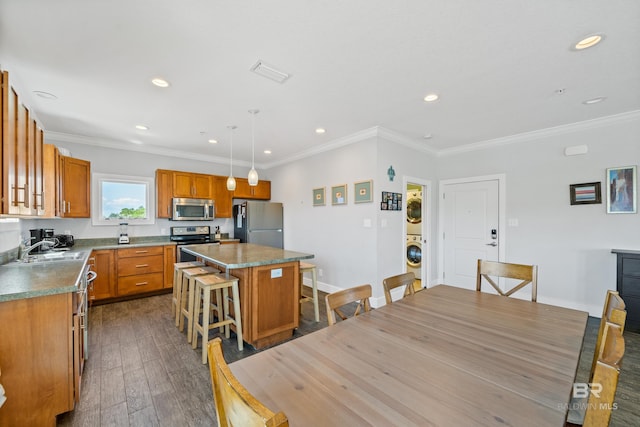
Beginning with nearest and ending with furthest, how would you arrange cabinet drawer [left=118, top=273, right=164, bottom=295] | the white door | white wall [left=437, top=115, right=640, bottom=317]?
white wall [left=437, top=115, right=640, bottom=317] → cabinet drawer [left=118, top=273, right=164, bottom=295] → the white door

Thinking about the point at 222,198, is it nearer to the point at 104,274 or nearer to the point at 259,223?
the point at 259,223

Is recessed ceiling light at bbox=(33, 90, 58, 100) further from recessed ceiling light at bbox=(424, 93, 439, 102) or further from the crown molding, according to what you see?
the crown molding

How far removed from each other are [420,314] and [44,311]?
2.26 m

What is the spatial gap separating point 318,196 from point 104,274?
11.5 feet

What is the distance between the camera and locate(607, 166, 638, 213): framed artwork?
3.13 metres

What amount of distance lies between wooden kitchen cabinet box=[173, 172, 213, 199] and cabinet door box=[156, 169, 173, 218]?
0.32 ft

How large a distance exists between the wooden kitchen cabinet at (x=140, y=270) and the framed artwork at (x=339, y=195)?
300cm

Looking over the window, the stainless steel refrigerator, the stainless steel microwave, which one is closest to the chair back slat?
the stainless steel refrigerator

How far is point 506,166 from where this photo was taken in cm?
407

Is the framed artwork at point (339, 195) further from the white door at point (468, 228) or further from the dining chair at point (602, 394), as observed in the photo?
the dining chair at point (602, 394)

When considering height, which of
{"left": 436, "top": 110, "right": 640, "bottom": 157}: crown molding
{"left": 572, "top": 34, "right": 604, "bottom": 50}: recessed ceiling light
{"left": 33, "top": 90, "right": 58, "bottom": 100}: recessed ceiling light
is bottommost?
{"left": 436, "top": 110, "right": 640, "bottom": 157}: crown molding

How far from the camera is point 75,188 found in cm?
395

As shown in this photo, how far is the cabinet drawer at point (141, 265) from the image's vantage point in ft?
13.5

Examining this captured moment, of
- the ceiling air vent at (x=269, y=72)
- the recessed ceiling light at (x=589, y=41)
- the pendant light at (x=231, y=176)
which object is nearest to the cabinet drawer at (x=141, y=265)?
the pendant light at (x=231, y=176)
